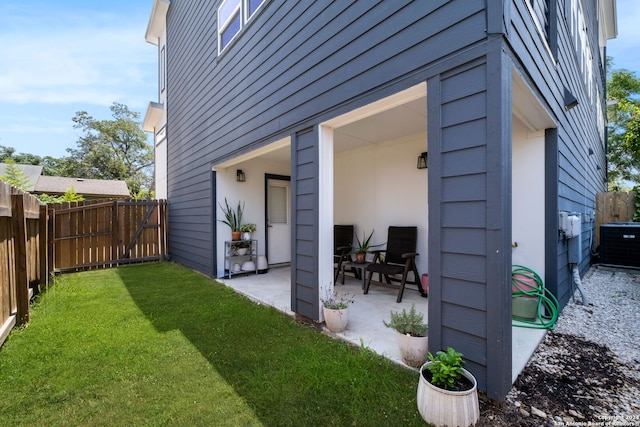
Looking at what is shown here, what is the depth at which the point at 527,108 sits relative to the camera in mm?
2578

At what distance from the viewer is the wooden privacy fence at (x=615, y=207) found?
7059 millimetres

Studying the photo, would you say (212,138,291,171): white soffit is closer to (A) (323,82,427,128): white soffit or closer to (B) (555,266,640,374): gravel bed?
(A) (323,82,427,128): white soffit

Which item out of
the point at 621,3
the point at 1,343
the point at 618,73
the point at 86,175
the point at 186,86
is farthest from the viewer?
the point at 86,175

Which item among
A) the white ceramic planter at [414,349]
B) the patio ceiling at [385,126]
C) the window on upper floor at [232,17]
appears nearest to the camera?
the white ceramic planter at [414,349]

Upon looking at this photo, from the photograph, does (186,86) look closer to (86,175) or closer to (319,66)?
(319,66)

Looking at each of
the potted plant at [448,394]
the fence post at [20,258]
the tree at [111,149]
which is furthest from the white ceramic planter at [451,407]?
the tree at [111,149]

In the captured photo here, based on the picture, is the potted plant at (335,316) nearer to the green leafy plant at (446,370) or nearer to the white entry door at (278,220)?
the green leafy plant at (446,370)

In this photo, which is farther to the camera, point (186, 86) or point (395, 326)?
point (186, 86)

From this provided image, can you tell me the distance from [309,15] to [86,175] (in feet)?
90.5

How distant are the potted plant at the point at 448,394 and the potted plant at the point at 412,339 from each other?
1.21ft

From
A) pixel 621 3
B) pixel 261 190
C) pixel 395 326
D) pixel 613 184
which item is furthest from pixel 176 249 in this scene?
pixel 613 184

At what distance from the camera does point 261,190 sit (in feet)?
19.4

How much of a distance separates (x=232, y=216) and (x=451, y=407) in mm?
4590

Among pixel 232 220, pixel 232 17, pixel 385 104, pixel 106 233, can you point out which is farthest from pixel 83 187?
pixel 385 104
